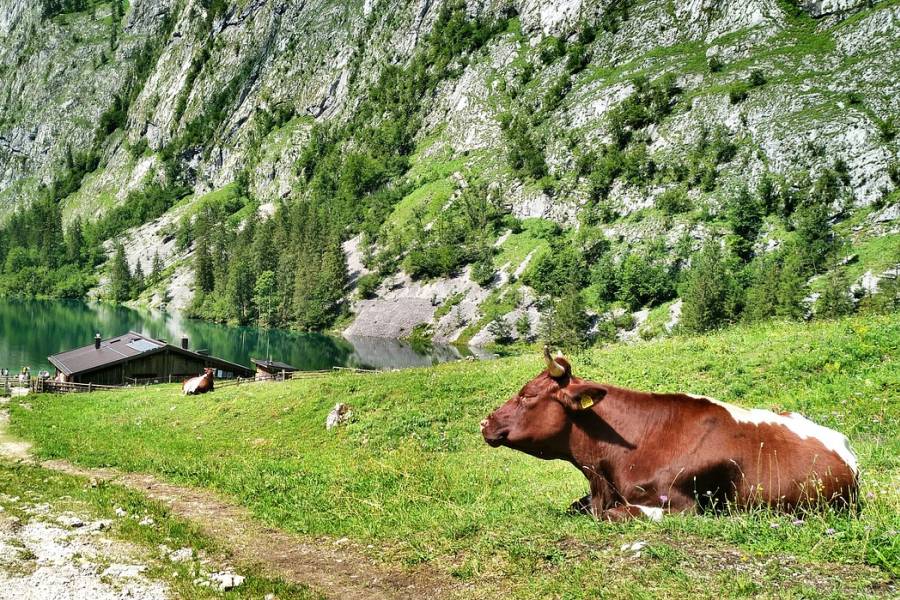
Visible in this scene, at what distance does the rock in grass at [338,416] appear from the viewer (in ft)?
64.3

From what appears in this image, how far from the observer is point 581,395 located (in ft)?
23.5

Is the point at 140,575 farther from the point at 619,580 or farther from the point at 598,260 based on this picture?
the point at 598,260

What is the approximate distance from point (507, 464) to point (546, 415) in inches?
240

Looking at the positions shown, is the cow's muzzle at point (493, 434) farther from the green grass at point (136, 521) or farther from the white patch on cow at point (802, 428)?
the green grass at point (136, 521)

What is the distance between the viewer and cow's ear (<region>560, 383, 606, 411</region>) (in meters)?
7.08

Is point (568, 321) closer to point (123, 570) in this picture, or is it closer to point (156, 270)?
point (123, 570)

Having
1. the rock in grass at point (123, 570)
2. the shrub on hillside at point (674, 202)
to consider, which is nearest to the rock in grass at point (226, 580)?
the rock in grass at point (123, 570)

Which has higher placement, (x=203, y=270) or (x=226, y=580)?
(x=203, y=270)

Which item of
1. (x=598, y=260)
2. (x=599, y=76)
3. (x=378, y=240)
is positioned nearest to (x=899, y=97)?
(x=598, y=260)

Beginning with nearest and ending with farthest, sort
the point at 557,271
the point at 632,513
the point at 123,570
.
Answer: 1. the point at 632,513
2. the point at 123,570
3. the point at 557,271

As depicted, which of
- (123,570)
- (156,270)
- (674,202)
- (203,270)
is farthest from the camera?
(156,270)

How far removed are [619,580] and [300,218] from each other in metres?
163

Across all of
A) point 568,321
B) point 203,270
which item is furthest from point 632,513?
Result: point 203,270

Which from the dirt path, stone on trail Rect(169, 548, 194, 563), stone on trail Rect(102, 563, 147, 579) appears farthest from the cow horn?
stone on trail Rect(102, 563, 147, 579)
